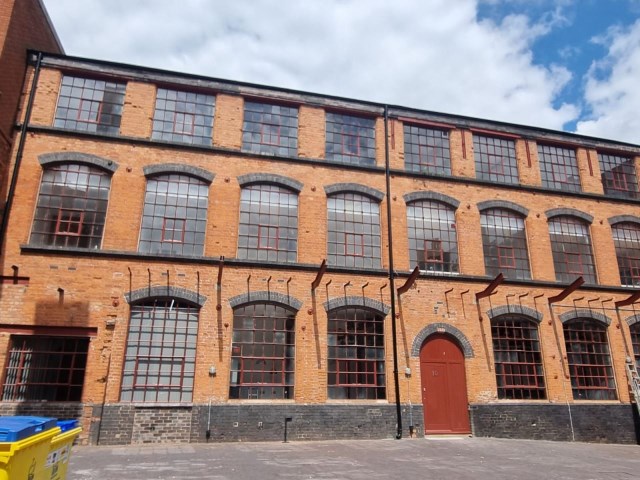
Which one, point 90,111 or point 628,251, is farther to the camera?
point 628,251

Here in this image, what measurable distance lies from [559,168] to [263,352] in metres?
13.0

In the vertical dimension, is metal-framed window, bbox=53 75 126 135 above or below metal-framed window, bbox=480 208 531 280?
above

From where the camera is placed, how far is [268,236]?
543 inches

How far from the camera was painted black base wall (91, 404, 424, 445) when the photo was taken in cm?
1123

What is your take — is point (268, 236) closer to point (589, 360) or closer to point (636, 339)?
point (589, 360)

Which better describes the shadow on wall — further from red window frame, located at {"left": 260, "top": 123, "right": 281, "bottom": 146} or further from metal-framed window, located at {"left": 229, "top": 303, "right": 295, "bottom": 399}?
red window frame, located at {"left": 260, "top": 123, "right": 281, "bottom": 146}

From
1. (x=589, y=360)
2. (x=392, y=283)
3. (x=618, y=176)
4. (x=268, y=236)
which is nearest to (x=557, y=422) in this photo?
(x=589, y=360)

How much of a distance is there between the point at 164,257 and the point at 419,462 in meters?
8.24

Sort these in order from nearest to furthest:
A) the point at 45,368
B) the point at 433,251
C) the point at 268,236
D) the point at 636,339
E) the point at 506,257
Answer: the point at 45,368, the point at 268,236, the point at 433,251, the point at 506,257, the point at 636,339

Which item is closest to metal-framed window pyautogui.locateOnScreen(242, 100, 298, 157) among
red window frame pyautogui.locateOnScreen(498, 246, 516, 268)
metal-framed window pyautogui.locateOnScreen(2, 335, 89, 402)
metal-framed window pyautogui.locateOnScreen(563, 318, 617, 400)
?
metal-framed window pyautogui.locateOnScreen(2, 335, 89, 402)

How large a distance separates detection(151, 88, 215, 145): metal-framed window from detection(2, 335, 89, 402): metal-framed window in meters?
6.47

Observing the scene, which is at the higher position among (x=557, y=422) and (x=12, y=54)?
(x=12, y=54)

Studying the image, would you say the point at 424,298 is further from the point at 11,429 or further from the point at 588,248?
the point at 11,429

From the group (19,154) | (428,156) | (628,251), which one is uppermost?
(428,156)
